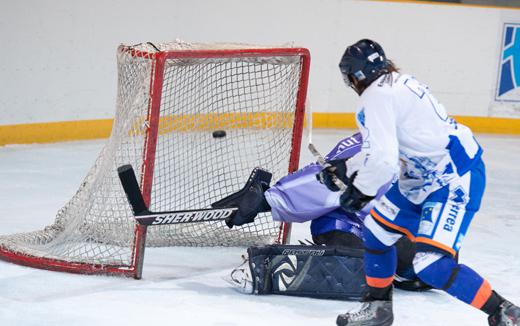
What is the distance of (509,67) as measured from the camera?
27.2ft

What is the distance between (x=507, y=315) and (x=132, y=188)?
1318mm

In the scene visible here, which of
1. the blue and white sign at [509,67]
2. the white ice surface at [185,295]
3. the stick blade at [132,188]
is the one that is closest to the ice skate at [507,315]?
the white ice surface at [185,295]

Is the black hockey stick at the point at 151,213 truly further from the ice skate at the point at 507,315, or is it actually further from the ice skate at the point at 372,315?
the ice skate at the point at 507,315

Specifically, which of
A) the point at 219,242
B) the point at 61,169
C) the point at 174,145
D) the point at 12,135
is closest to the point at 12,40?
the point at 12,135

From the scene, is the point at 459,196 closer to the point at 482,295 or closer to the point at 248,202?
the point at 482,295

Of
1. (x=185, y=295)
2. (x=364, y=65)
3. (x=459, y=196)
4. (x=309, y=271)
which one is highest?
(x=364, y=65)

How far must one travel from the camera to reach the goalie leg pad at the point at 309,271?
356cm

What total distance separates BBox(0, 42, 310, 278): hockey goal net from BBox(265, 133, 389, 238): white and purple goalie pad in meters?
0.34

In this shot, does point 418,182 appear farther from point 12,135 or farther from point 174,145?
point 12,135

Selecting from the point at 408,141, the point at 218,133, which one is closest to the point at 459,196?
Answer: the point at 408,141

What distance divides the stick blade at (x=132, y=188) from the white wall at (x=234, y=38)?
3311 mm

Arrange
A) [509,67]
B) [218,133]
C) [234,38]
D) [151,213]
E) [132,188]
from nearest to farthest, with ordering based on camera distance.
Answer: [132,188] → [151,213] → [218,133] → [234,38] → [509,67]

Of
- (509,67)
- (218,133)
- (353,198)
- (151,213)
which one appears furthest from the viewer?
(509,67)

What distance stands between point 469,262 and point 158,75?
5.31ft
